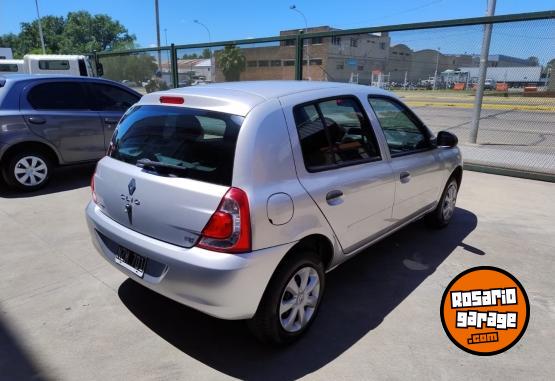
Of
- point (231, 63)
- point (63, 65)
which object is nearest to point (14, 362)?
point (231, 63)

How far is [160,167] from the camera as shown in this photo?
2600 mm

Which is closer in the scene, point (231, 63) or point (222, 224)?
point (222, 224)

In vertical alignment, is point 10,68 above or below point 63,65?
below

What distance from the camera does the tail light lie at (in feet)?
7.50

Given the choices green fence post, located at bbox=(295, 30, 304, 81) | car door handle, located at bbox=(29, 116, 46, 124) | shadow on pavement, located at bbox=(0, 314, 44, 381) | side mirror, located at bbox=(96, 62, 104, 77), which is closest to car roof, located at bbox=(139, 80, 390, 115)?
shadow on pavement, located at bbox=(0, 314, 44, 381)

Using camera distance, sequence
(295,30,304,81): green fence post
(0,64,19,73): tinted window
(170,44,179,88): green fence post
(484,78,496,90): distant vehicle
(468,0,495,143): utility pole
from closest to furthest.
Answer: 1. (468,0,495,143): utility pole
2. (295,30,304,81): green fence post
3. (484,78,496,90): distant vehicle
4. (170,44,179,88): green fence post
5. (0,64,19,73): tinted window

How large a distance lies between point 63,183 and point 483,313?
6.26 m

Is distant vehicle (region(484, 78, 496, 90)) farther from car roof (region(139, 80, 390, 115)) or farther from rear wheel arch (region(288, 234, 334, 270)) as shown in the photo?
rear wheel arch (region(288, 234, 334, 270))

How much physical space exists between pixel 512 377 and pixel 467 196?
4158 mm

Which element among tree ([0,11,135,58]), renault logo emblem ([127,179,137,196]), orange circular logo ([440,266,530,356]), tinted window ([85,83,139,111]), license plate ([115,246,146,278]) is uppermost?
tree ([0,11,135,58])

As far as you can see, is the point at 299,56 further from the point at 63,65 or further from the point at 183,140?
the point at 63,65

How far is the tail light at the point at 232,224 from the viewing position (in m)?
2.29

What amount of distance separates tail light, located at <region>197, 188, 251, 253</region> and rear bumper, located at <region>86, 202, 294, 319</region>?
0.05m

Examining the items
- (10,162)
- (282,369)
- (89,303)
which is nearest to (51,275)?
(89,303)
